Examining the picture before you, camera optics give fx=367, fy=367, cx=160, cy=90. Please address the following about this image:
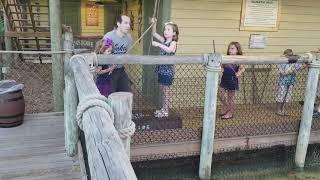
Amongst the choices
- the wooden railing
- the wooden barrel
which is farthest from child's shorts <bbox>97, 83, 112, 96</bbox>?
the wooden barrel

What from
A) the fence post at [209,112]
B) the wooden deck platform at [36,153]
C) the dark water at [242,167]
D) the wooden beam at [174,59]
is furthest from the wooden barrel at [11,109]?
the fence post at [209,112]

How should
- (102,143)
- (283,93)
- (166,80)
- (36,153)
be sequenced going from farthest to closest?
(283,93) → (166,80) → (36,153) → (102,143)

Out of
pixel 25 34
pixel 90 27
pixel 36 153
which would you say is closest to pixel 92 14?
pixel 90 27

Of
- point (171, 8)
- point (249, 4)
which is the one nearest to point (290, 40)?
point (249, 4)

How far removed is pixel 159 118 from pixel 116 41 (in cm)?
104

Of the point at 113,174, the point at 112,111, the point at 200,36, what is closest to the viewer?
the point at 113,174

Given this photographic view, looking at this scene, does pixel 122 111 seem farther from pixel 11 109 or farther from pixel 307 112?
pixel 307 112

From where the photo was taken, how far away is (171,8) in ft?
18.4

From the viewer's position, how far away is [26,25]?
1061 cm

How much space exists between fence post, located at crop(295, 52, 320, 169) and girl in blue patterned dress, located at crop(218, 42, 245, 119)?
902 millimetres

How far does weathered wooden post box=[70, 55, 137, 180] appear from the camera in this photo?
113 cm

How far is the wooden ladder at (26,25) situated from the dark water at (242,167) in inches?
240

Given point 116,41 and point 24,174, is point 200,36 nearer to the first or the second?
point 116,41

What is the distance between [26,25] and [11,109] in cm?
720
